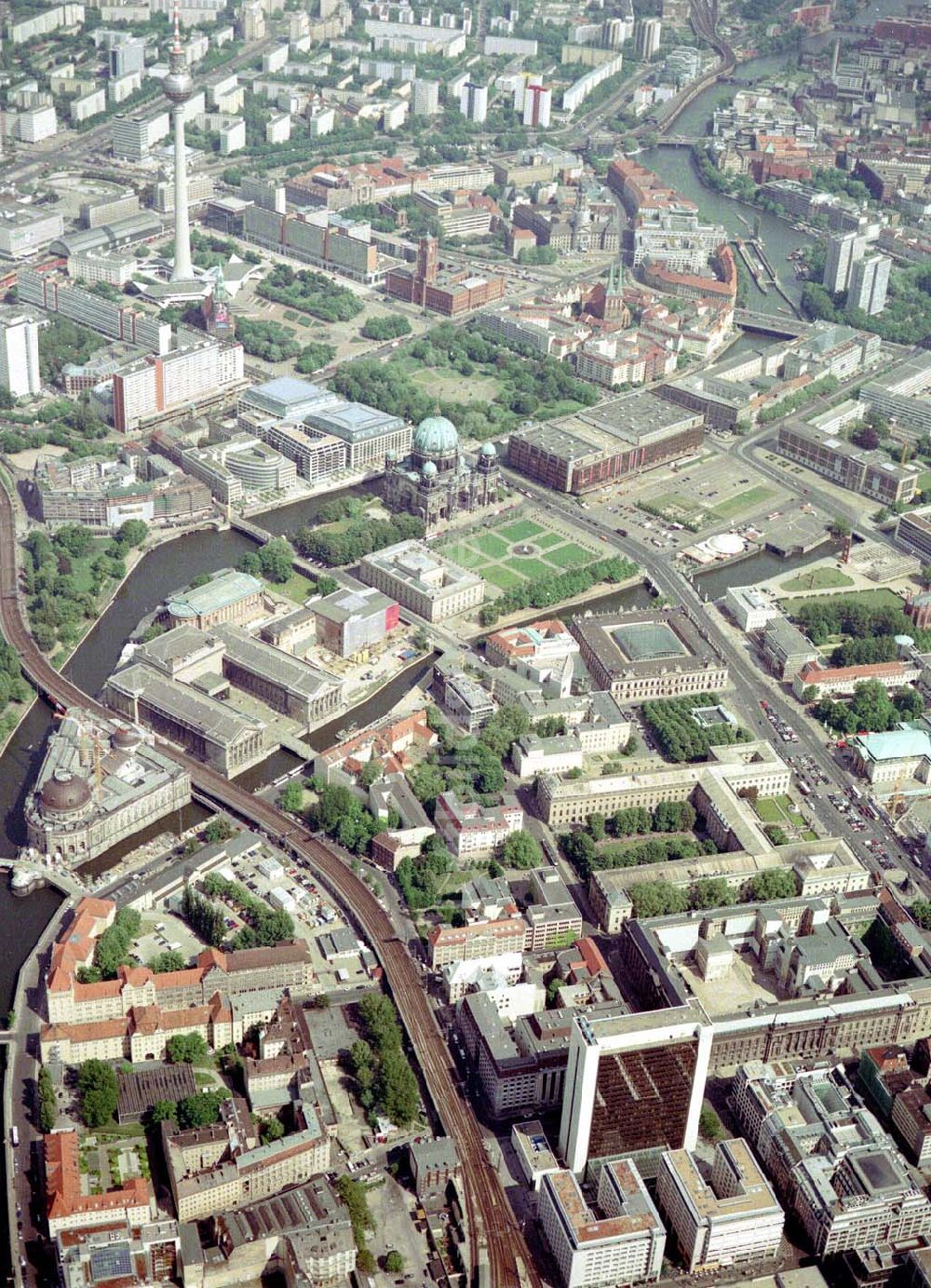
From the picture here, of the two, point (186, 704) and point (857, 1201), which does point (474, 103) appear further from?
point (857, 1201)

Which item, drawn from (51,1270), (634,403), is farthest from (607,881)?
(634,403)

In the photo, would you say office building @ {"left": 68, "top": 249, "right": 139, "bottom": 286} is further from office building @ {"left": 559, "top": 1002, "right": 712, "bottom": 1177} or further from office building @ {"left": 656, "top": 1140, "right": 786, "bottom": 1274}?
office building @ {"left": 656, "top": 1140, "right": 786, "bottom": 1274}

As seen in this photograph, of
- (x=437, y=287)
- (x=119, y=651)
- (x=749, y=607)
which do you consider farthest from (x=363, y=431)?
(x=437, y=287)

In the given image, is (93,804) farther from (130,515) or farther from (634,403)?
(634,403)

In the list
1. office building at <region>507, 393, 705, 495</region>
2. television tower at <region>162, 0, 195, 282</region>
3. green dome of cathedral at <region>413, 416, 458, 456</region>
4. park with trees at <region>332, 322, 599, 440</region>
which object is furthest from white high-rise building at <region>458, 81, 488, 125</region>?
green dome of cathedral at <region>413, 416, 458, 456</region>

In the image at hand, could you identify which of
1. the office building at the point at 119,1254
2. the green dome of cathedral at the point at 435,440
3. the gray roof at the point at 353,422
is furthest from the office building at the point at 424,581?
the office building at the point at 119,1254

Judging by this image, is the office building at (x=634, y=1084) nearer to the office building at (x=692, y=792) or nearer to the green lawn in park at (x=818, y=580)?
the office building at (x=692, y=792)
